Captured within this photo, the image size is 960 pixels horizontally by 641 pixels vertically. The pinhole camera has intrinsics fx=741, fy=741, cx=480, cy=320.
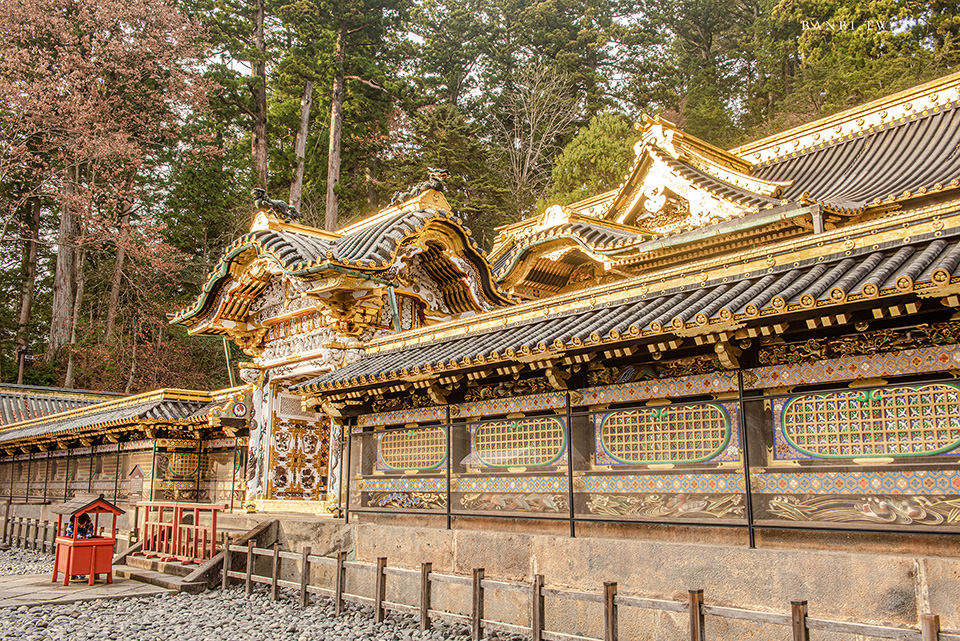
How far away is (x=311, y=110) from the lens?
3950 cm

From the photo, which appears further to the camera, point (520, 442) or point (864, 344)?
point (520, 442)

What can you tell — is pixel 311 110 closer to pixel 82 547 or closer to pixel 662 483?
pixel 82 547

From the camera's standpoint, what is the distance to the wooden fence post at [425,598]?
28.9 feet

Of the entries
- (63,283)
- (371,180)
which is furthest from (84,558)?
(371,180)

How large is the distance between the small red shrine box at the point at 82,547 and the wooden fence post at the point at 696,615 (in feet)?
34.4

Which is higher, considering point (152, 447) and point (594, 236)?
point (594, 236)

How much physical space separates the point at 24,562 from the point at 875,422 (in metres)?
17.2

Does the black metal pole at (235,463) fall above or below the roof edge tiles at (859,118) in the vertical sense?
below

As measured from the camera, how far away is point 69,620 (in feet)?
32.7

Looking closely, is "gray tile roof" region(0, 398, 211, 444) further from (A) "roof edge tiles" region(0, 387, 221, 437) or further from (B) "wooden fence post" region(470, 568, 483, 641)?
(B) "wooden fence post" region(470, 568, 483, 641)

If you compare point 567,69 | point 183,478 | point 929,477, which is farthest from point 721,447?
point 567,69

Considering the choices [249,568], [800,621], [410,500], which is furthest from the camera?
[249,568]

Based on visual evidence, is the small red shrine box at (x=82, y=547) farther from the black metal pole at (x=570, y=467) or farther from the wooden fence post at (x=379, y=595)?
the black metal pole at (x=570, y=467)

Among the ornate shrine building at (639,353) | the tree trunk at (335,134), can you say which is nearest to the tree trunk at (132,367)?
the tree trunk at (335,134)
